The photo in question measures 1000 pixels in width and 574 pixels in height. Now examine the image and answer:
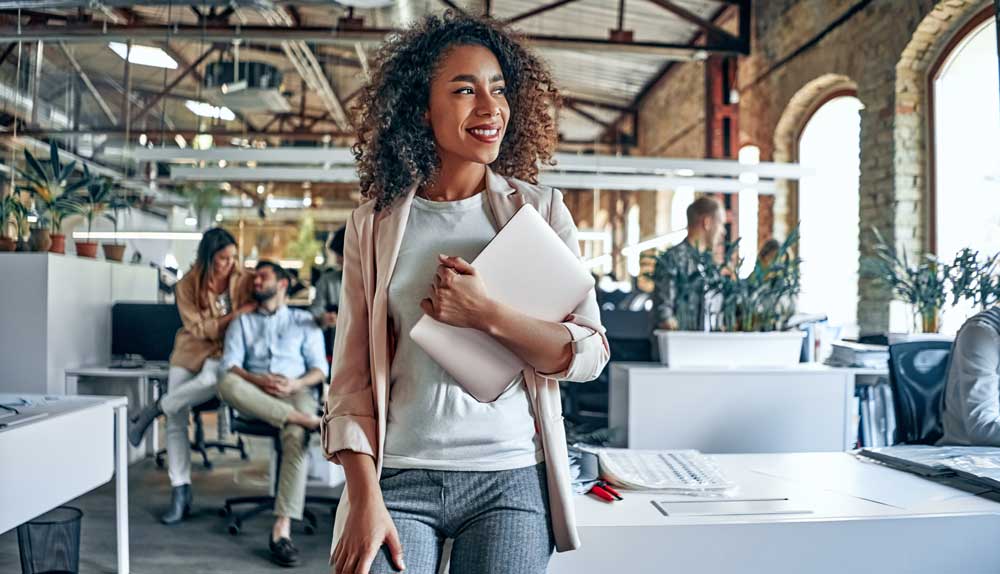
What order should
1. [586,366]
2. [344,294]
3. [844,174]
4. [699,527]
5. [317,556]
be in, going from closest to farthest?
[586,366] → [344,294] → [699,527] → [317,556] → [844,174]

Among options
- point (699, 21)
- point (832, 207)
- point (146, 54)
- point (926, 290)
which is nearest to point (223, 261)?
point (926, 290)

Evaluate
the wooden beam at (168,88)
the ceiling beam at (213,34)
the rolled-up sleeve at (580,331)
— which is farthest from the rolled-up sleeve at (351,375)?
the wooden beam at (168,88)

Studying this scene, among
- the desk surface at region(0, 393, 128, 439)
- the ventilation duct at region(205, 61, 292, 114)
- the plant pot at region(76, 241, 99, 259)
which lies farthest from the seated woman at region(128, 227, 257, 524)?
the ventilation duct at region(205, 61, 292, 114)

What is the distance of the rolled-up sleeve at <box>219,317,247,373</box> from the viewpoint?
4.11 m

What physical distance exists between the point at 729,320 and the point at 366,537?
7.64 ft

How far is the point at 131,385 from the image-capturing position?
545cm

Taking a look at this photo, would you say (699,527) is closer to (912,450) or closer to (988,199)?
(912,450)

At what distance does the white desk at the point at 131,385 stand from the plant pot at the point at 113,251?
0.80 meters

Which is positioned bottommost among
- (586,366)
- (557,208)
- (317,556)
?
(317,556)

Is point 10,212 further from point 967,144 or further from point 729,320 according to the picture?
point 967,144

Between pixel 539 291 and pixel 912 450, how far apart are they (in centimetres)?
138

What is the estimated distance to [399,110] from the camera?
1262 millimetres

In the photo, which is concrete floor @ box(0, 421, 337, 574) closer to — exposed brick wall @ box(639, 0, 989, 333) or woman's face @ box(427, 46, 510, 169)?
woman's face @ box(427, 46, 510, 169)

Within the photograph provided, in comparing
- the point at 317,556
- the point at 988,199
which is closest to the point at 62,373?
the point at 317,556
